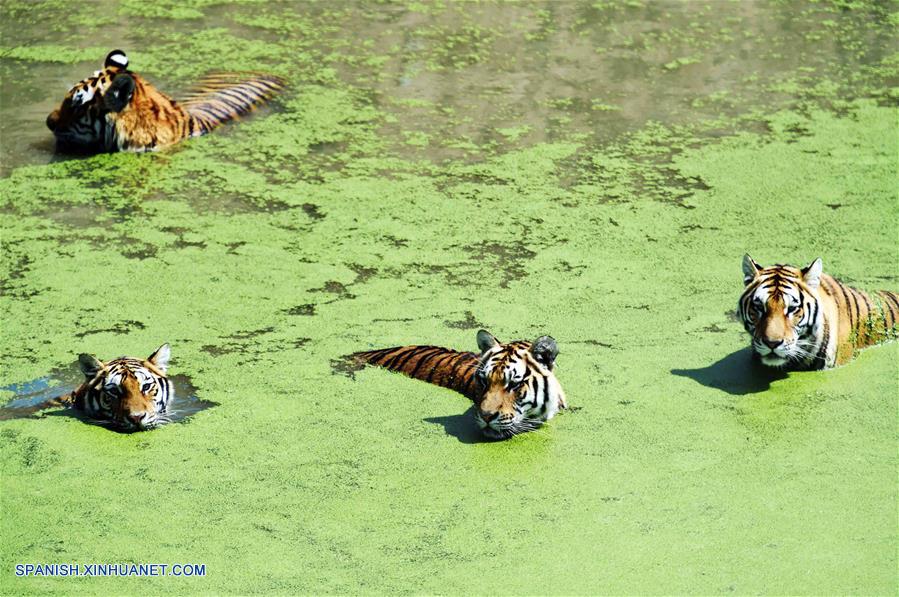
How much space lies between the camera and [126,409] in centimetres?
405

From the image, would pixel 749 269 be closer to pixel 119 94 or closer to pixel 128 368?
pixel 128 368

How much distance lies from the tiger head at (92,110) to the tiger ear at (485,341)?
2997mm

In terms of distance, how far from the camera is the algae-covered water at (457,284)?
3564 millimetres

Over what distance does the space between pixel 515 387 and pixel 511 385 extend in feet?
0.06

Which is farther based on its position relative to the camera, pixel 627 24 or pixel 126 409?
pixel 627 24

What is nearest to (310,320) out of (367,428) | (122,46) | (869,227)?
(367,428)

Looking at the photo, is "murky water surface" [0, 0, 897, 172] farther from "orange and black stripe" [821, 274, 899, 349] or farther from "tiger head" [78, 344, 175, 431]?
"tiger head" [78, 344, 175, 431]

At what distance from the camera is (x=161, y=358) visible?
4336 millimetres

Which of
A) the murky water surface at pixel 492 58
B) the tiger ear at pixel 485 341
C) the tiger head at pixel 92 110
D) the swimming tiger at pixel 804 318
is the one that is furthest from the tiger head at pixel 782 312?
the tiger head at pixel 92 110

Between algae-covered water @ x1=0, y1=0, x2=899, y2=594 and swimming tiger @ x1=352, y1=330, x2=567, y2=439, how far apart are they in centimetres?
7

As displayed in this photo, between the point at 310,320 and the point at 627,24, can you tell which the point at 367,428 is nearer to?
the point at 310,320

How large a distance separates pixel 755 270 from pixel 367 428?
1402mm

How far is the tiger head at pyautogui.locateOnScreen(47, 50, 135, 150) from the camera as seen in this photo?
21.1ft

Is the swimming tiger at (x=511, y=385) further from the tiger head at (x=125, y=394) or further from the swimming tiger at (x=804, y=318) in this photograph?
the tiger head at (x=125, y=394)
